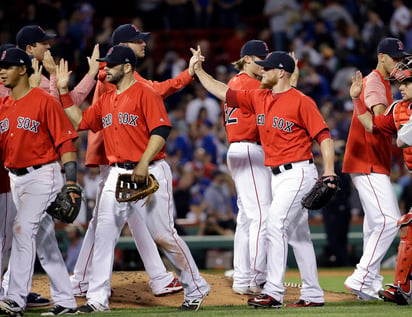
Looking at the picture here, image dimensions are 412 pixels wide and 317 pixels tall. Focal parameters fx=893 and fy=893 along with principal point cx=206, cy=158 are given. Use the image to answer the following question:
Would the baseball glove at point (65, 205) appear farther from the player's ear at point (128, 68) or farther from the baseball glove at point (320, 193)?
the baseball glove at point (320, 193)

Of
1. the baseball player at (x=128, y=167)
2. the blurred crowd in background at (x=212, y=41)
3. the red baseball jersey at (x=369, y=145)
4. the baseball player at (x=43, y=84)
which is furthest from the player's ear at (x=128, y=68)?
the blurred crowd in background at (x=212, y=41)

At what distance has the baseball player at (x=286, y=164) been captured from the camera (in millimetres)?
7344

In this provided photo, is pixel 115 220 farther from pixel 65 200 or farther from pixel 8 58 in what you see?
pixel 8 58

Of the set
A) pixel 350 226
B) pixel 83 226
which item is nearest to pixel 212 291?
pixel 83 226

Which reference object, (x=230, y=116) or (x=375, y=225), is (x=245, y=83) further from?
(x=375, y=225)

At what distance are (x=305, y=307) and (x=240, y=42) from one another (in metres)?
11.4

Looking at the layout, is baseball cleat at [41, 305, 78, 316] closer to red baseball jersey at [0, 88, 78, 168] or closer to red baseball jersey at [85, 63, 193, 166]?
red baseball jersey at [0, 88, 78, 168]

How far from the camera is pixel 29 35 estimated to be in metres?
8.23

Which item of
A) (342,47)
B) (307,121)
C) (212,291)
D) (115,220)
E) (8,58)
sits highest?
(342,47)

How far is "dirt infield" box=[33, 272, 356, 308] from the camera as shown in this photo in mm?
8039

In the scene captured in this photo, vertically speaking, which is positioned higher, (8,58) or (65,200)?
(8,58)

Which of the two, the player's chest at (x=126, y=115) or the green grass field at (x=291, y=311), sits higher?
the player's chest at (x=126, y=115)

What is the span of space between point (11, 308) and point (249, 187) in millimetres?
2579

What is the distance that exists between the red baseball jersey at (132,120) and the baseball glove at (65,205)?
1.87 ft
